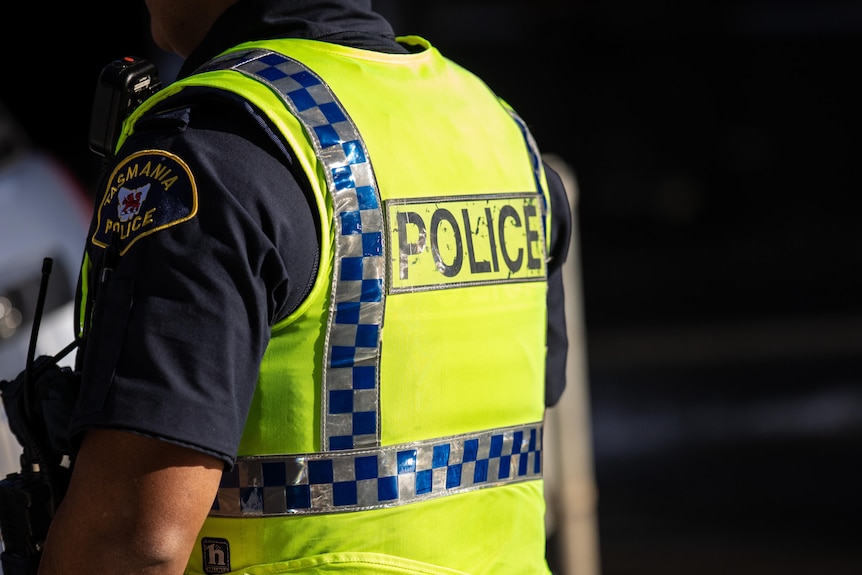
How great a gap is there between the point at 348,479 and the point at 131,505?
0.94 ft

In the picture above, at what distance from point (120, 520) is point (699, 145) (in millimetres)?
20090

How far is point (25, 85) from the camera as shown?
8.79 m

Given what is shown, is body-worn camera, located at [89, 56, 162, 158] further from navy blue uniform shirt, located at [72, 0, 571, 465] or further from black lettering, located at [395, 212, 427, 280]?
black lettering, located at [395, 212, 427, 280]

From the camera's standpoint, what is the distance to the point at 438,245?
5.78 ft

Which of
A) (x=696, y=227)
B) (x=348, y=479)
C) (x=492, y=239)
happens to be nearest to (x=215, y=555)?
(x=348, y=479)

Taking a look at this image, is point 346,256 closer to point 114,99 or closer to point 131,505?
point 131,505

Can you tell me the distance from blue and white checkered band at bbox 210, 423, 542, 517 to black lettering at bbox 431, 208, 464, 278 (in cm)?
22

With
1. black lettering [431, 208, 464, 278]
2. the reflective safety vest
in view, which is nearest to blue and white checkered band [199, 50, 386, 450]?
the reflective safety vest

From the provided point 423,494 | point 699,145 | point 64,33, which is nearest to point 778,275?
point 699,145

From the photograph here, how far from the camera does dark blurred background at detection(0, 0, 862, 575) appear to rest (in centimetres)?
674

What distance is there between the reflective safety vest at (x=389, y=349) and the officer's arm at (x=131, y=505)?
0.44ft

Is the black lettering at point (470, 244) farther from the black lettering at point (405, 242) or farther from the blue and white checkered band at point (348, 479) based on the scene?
the blue and white checkered band at point (348, 479)

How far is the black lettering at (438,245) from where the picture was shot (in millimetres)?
1754

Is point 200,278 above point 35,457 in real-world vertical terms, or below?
above
